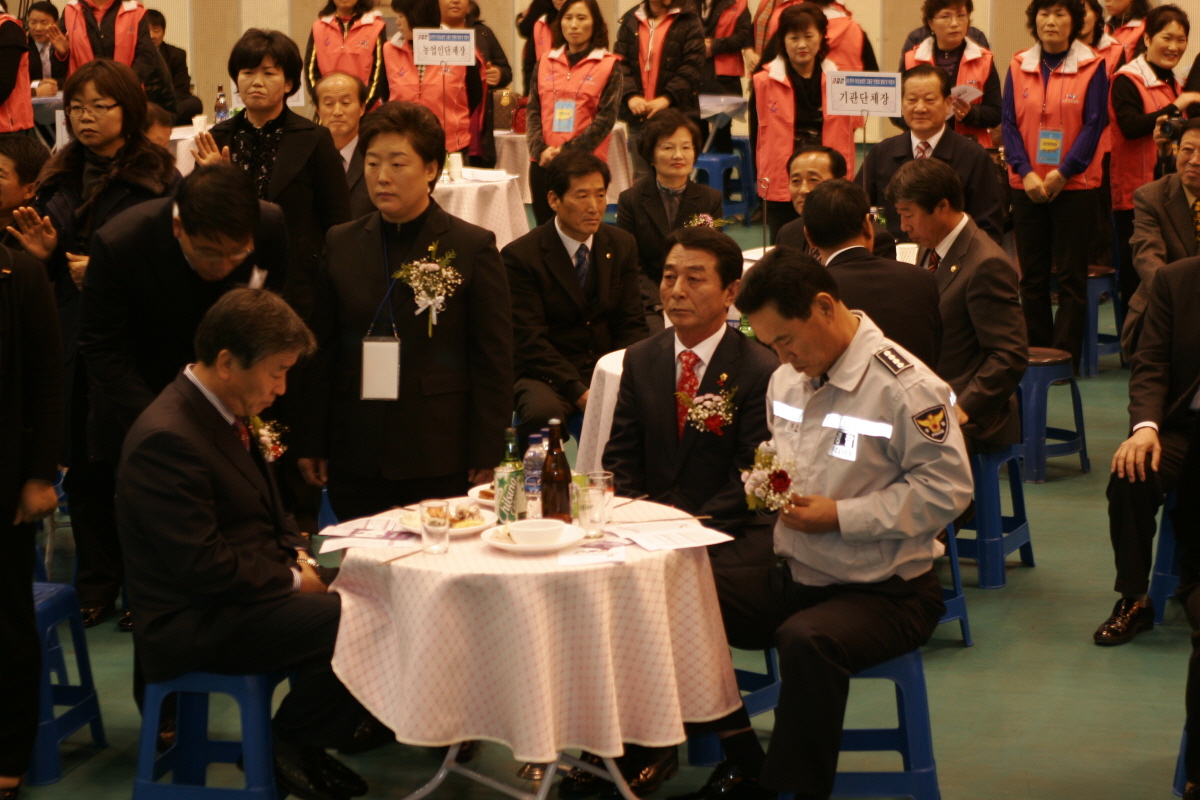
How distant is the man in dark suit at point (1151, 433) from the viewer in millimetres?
4113

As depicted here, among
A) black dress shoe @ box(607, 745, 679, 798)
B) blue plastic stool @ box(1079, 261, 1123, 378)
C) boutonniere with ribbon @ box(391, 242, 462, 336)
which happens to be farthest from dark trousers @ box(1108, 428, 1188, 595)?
blue plastic stool @ box(1079, 261, 1123, 378)

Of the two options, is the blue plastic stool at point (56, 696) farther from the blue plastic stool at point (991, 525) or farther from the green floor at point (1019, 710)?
the blue plastic stool at point (991, 525)

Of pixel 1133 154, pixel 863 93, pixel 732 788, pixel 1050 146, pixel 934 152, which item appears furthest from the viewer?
pixel 1133 154

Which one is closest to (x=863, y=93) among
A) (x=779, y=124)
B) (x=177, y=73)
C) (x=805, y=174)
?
(x=805, y=174)

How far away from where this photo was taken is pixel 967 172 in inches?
237

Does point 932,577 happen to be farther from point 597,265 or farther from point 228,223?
point 597,265

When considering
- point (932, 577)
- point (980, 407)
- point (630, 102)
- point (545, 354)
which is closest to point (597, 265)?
point (545, 354)

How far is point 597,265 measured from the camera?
5035 millimetres

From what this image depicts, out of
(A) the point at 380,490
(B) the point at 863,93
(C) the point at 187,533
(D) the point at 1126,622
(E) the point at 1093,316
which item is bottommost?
(D) the point at 1126,622

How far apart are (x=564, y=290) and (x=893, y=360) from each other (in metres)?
2.18

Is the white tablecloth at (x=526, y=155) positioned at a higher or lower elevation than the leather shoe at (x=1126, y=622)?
higher

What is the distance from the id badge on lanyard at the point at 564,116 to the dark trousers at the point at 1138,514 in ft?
16.0

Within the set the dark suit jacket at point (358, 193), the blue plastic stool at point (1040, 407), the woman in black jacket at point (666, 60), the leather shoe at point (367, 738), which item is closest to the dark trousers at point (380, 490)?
the leather shoe at point (367, 738)

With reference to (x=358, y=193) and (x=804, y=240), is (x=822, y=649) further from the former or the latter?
(x=358, y=193)
